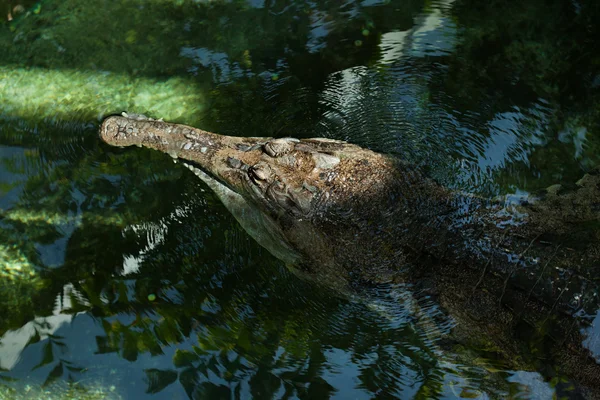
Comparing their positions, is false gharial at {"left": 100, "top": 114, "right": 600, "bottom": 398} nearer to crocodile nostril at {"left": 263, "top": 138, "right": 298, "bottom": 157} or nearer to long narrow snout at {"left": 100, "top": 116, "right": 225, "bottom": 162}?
crocodile nostril at {"left": 263, "top": 138, "right": 298, "bottom": 157}

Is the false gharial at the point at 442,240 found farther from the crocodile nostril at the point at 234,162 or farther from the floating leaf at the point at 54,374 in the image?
the floating leaf at the point at 54,374

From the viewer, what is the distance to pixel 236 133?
14.7ft

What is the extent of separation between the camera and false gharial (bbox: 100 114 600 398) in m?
3.45

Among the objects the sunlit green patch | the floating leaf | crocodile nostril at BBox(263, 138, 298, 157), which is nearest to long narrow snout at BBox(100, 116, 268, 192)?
crocodile nostril at BBox(263, 138, 298, 157)

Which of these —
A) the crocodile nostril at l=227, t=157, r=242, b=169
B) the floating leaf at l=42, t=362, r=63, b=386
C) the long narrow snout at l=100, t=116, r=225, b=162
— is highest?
the long narrow snout at l=100, t=116, r=225, b=162

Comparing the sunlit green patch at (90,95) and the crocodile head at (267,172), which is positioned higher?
the sunlit green patch at (90,95)

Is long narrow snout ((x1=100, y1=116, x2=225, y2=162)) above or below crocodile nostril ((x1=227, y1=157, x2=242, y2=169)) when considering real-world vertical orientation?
above

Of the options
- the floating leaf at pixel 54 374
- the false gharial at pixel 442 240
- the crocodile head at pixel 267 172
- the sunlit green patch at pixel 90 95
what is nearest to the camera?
the false gharial at pixel 442 240

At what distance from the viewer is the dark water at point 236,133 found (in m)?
3.82

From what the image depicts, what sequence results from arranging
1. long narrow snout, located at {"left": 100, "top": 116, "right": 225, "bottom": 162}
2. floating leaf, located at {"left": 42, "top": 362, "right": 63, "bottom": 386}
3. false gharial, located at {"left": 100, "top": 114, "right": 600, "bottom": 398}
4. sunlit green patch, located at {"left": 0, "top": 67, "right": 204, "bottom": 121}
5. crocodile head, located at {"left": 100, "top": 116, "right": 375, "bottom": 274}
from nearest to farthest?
false gharial, located at {"left": 100, "top": 114, "right": 600, "bottom": 398} → crocodile head, located at {"left": 100, "top": 116, "right": 375, "bottom": 274} → floating leaf, located at {"left": 42, "top": 362, "right": 63, "bottom": 386} → long narrow snout, located at {"left": 100, "top": 116, "right": 225, "bottom": 162} → sunlit green patch, located at {"left": 0, "top": 67, "right": 204, "bottom": 121}

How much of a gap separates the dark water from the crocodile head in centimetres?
21

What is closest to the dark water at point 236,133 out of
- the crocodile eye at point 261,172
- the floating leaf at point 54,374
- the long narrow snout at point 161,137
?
the floating leaf at point 54,374

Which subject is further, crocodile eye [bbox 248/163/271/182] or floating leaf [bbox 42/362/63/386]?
floating leaf [bbox 42/362/63/386]

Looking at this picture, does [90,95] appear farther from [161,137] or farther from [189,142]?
[189,142]
